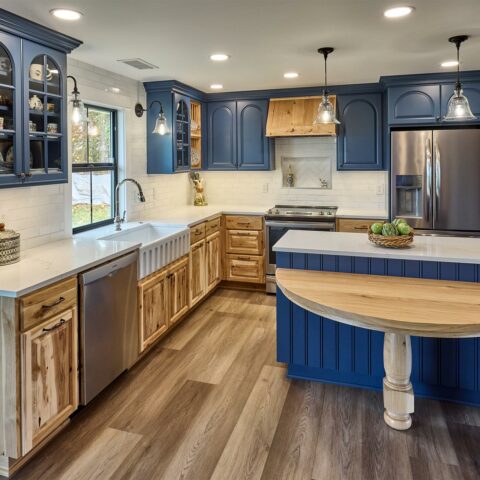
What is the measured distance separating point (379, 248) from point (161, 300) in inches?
69.6

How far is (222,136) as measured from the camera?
5.49 m

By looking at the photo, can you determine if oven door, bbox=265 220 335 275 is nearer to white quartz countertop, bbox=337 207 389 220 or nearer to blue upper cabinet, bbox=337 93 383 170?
white quartz countertop, bbox=337 207 389 220

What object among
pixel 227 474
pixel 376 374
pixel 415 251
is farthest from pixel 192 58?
pixel 227 474

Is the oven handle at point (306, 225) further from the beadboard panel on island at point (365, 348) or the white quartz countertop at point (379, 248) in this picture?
the beadboard panel on island at point (365, 348)

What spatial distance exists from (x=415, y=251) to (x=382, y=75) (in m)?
2.33

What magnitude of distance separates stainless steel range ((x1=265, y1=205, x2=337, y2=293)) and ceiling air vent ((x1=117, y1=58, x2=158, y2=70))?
6.56 feet

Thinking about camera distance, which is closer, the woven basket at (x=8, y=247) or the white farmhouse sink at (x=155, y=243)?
the woven basket at (x=8, y=247)

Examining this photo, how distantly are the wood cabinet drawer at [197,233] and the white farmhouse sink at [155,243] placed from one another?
0.47 ft

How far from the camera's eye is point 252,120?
5.32 meters

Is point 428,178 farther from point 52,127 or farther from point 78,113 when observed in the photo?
point 52,127

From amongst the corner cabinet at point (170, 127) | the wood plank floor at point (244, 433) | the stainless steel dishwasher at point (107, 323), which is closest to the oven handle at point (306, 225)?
the corner cabinet at point (170, 127)

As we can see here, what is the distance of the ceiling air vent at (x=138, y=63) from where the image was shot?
11.8 ft

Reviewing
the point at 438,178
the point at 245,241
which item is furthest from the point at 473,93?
the point at 245,241

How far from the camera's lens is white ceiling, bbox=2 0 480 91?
2475 millimetres
